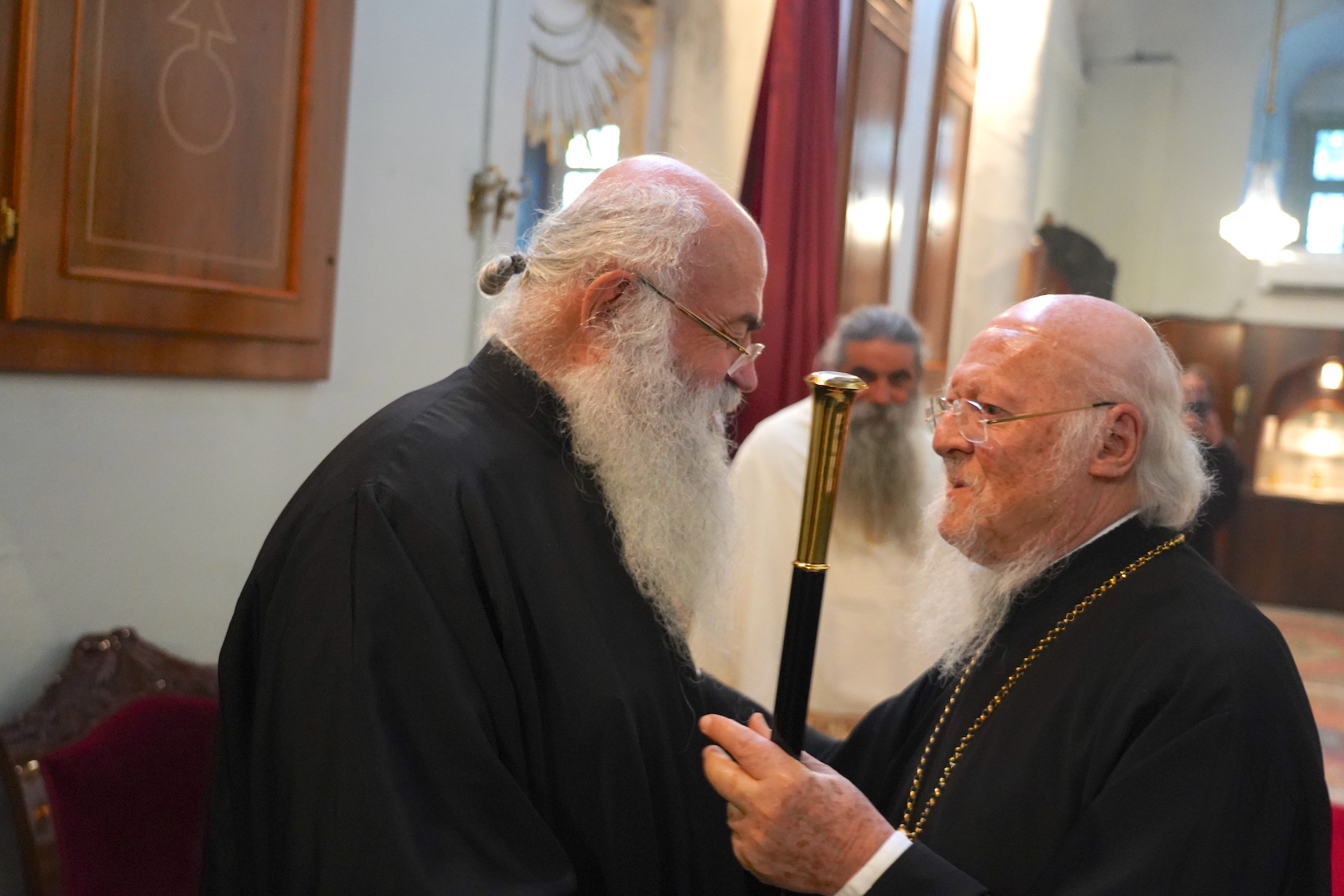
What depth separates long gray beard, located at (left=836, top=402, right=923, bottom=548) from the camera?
12.8ft

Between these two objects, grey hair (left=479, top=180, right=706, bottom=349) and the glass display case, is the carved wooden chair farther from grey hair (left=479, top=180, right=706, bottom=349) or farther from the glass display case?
the glass display case

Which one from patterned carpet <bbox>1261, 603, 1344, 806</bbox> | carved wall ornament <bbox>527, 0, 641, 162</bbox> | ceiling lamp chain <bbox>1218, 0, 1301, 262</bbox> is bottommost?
patterned carpet <bbox>1261, 603, 1344, 806</bbox>

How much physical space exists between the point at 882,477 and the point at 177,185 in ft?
7.72

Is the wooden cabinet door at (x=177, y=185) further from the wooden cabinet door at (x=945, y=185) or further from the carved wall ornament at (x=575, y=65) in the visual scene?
the wooden cabinet door at (x=945, y=185)

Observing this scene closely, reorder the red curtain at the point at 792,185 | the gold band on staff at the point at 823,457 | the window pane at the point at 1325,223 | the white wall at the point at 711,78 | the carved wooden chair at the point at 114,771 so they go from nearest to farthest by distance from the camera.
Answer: the gold band on staff at the point at 823,457 < the carved wooden chair at the point at 114,771 < the red curtain at the point at 792,185 < the white wall at the point at 711,78 < the window pane at the point at 1325,223

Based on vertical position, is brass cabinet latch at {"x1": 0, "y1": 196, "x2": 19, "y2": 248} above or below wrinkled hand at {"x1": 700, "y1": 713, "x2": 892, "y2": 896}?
above

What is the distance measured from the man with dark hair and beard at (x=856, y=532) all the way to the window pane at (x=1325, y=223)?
12972mm

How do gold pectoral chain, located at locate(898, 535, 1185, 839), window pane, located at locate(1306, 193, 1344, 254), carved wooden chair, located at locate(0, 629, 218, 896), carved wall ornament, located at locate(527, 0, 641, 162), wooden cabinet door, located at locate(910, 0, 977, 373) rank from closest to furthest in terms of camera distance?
gold pectoral chain, located at locate(898, 535, 1185, 839)
carved wooden chair, located at locate(0, 629, 218, 896)
carved wall ornament, located at locate(527, 0, 641, 162)
wooden cabinet door, located at locate(910, 0, 977, 373)
window pane, located at locate(1306, 193, 1344, 254)

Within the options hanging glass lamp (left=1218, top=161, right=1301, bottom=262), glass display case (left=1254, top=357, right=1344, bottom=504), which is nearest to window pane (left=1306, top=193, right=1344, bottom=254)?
glass display case (left=1254, top=357, right=1344, bottom=504)

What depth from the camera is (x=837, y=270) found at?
19.5 feet

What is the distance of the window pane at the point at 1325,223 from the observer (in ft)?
47.8

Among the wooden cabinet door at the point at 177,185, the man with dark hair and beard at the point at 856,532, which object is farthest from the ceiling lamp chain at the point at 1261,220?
the wooden cabinet door at the point at 177,185

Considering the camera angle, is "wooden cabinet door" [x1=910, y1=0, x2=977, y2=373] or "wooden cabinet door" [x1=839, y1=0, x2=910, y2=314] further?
"wooden cabinet door" [x1=910, y1=0, x2=977, y2=373]

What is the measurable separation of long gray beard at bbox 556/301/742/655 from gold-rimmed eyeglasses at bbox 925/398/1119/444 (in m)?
0.44
